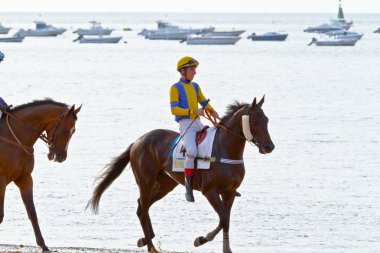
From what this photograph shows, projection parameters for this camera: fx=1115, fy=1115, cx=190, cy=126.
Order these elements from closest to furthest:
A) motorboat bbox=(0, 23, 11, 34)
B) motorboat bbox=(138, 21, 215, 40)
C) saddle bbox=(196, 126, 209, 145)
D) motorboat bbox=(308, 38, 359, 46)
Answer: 1. saddle bbox=(196, 126, 209, 145)
2. motorboat bbox=(308, 38, 359, 46)
3. motorboat bbox=(138, 21, 215, 40)
4. motorboat bbox=(0, 23, 11, 34)

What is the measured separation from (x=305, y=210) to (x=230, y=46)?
13389 cm

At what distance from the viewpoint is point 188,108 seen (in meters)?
14.9

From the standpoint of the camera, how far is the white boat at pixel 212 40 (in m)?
140

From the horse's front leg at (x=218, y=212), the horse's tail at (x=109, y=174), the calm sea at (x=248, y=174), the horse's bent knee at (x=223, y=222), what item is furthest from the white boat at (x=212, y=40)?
the horse's bent knee at (x=223, y=222)

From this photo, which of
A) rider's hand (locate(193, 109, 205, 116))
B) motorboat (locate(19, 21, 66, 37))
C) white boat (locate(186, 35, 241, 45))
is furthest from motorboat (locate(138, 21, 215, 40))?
rider's hand (locate(193, 109, 205, 116))

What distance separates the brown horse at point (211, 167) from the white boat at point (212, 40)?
408 feet

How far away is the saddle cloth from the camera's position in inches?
578

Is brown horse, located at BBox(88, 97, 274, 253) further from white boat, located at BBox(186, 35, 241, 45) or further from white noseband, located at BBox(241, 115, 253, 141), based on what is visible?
white boat, located at BBox(186, 35, 241, 45)

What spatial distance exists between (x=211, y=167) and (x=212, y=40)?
12911cm

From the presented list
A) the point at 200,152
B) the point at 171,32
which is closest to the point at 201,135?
the point at 200,152

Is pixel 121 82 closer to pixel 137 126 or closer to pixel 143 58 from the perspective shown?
pixel 137 126

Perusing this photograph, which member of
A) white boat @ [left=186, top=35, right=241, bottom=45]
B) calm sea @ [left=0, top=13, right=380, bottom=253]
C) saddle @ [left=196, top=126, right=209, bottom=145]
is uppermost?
saddle @ [left=196, top=126, right=209, bottom=145]

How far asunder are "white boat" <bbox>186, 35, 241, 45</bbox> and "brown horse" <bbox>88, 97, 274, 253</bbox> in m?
124

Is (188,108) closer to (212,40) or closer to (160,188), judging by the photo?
(160,188)
